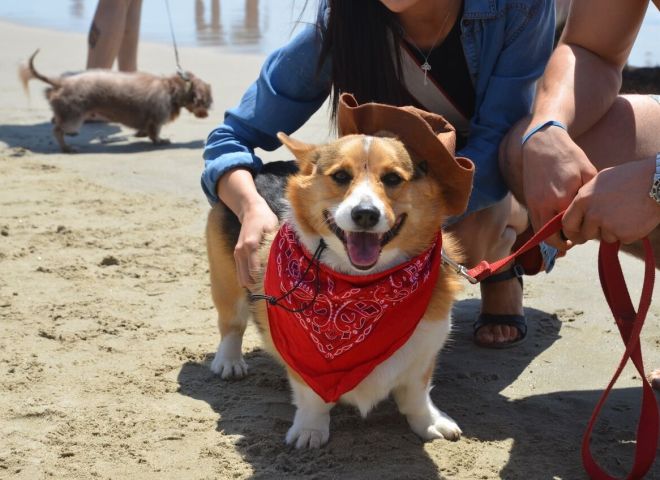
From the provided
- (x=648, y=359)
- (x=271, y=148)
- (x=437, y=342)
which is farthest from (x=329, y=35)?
(x=648, y=359)

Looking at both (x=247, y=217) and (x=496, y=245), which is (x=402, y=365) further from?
(x=496, y=245)

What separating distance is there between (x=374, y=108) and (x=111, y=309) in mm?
1536

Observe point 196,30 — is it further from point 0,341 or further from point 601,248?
point 601,248

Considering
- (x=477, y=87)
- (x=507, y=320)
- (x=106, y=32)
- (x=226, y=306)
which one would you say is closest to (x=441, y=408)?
(x=507, y=320)

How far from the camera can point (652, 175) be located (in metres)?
2.16

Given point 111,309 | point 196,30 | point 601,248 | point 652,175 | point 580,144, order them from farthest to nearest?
point 196,30, point 111,309, point 580,144, point 601,248, point 652,175

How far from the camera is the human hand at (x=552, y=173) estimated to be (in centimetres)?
232

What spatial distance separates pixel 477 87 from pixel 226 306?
1.14 metres

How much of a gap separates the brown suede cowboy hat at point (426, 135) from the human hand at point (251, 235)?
0.41m

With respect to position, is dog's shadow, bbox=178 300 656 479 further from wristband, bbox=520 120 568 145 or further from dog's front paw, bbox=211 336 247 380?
wristband, bbox=520 120 568 145

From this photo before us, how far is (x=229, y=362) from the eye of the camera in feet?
9.97

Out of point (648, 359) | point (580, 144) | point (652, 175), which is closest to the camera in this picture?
point (652, 175)

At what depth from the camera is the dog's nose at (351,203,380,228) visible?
7.23ft

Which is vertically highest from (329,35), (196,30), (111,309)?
(329,35)
